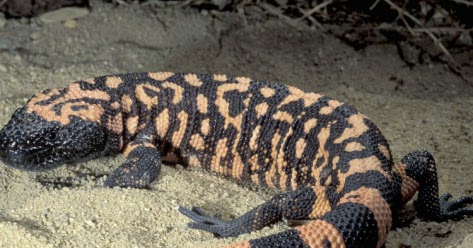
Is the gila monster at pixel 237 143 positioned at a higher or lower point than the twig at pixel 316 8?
lower

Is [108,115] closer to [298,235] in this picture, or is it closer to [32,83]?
[32,83]

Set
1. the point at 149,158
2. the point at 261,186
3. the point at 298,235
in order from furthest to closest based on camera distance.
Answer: the point at 261,186, the point at 149,158, the point at 298,235

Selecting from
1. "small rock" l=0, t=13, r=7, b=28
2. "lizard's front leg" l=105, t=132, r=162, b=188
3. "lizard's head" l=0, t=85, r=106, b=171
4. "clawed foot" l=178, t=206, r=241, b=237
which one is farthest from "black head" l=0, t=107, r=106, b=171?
"small rock" l=0, t=13, r=7, b=28

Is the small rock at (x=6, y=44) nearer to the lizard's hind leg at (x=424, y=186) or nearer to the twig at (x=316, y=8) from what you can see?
the twig at (x=316, y=8)

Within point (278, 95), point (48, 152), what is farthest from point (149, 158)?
point (278, 95)

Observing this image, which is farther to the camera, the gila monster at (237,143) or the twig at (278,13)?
the twig at (278,13)

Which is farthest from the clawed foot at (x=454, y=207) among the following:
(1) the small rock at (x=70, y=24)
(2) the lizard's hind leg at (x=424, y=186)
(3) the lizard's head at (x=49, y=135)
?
(1) the small rock at (x=70, y=24)

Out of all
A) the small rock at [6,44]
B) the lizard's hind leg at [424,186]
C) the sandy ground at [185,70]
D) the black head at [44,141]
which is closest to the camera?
the sandy ground at [185,70]

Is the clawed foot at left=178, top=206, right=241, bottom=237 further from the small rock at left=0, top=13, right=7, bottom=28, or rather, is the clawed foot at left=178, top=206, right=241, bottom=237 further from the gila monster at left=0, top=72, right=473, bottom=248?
the small rock at left=0, top=13, right=7, bottom=28
